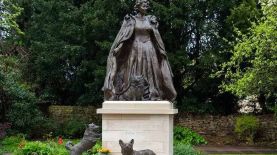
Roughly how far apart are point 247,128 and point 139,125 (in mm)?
13586

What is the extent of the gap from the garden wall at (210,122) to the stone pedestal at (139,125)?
13.7 meters

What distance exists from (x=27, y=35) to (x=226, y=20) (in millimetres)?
10038

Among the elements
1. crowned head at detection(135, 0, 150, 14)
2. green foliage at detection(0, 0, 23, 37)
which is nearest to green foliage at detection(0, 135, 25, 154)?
green foliage at detection(0, 0, 23, 37)

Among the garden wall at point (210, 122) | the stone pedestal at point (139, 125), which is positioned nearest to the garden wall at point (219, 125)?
the garden wall at point (210, 122)

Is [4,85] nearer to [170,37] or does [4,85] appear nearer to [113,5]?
[113,5]

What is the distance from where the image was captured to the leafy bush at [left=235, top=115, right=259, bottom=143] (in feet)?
74.9

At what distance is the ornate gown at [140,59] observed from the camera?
10.9 metres

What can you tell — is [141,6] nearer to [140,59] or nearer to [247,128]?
[140,59]

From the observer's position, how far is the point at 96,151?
1074 cm

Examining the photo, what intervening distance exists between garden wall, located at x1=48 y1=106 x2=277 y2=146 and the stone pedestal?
45.0ft

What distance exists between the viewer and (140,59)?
1093 cm

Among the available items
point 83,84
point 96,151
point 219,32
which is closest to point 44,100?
point 83,84

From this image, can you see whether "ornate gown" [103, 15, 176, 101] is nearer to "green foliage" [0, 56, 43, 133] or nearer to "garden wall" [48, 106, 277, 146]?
"green foliage" [0, 56, 43, 133]

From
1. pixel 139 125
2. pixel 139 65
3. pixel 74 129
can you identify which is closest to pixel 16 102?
pixel 74 129
